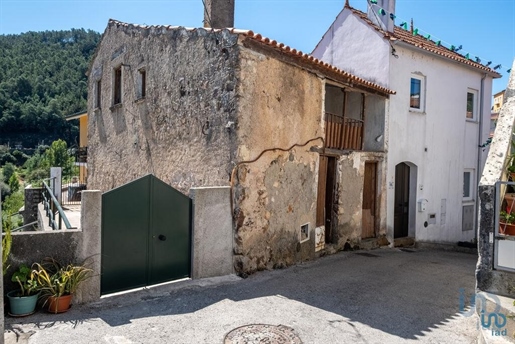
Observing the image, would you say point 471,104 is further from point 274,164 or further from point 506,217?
point 506,217

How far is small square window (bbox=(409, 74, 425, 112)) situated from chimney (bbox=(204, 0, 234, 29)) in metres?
6.39

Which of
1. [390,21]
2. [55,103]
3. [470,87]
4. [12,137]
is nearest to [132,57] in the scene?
[390,21]

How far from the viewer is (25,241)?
17.2 ft

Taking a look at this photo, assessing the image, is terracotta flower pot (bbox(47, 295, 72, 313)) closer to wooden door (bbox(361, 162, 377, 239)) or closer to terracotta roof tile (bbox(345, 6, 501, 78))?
wooden door (bbox(361, 162, 377, 239))

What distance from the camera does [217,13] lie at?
10273mm

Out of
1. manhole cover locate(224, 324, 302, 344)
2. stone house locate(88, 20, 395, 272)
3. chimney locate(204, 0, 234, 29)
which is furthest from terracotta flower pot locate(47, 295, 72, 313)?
chimney locate(204, 0, 234, 29)

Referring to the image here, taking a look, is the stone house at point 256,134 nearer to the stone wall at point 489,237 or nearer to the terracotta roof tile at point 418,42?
the terracotta roof tile at point 418,42

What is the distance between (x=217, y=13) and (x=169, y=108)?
303 cm

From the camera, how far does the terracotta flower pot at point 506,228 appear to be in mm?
4469

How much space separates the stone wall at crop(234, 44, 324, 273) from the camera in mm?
7227

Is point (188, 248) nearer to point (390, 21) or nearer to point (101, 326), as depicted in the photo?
point (101, 326)

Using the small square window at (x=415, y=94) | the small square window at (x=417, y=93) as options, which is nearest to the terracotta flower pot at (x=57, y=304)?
the small square window at (x=417, y=93)

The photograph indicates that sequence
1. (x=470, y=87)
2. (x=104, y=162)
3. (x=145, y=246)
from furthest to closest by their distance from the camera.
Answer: (x=470, y=87), (x=104, y=162), (x=145, y=246)

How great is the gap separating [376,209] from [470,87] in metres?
6.83
